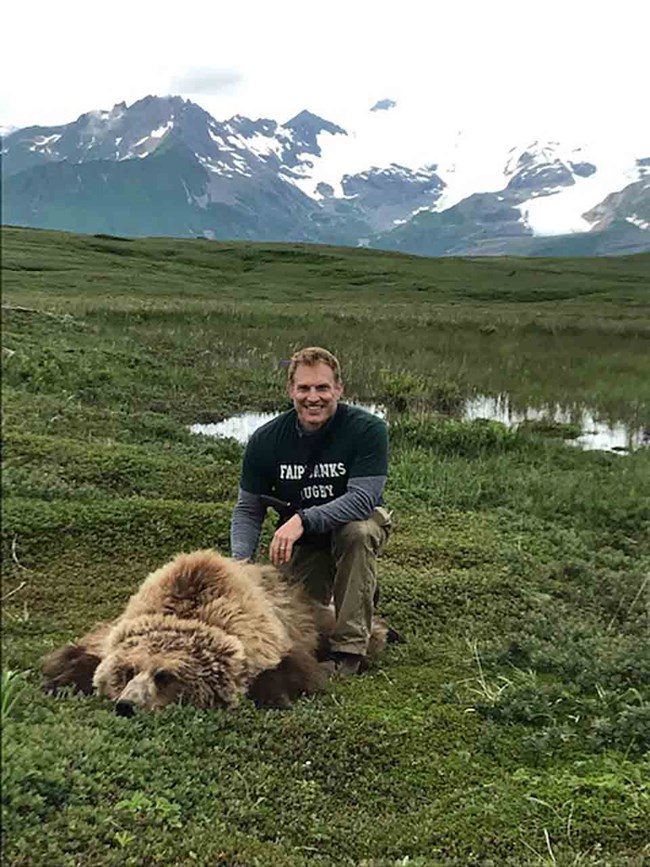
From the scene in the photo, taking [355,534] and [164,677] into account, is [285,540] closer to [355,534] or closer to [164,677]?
[355,534]

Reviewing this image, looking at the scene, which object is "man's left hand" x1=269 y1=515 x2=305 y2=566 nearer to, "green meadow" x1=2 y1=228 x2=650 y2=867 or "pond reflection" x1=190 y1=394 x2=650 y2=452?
"green meadow" x1=2 y1=228 x2=650 y2=867

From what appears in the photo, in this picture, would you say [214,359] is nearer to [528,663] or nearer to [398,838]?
[528,663]

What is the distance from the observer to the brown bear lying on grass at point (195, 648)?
174 inches

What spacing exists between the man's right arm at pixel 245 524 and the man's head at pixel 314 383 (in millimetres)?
750

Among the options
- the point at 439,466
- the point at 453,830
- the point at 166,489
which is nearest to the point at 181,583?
the point at 453,830

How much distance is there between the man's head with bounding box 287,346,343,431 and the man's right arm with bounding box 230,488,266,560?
750 mm

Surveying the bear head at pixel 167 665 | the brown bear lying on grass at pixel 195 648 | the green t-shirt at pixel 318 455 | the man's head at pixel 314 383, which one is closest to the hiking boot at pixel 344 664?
the brown bear lying on grass at pixel 195 648

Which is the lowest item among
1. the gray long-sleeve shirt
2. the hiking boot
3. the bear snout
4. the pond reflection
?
the hiking boot

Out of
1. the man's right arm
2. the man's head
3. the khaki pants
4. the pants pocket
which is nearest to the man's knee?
the khaki pants

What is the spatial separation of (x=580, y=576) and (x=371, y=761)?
16.9 feet

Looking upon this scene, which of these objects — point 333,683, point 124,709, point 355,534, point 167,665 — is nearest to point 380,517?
point 355,534

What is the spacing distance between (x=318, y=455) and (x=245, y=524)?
0.71 m

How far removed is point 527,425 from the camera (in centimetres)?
1714

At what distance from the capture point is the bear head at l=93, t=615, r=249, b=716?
444 cm
